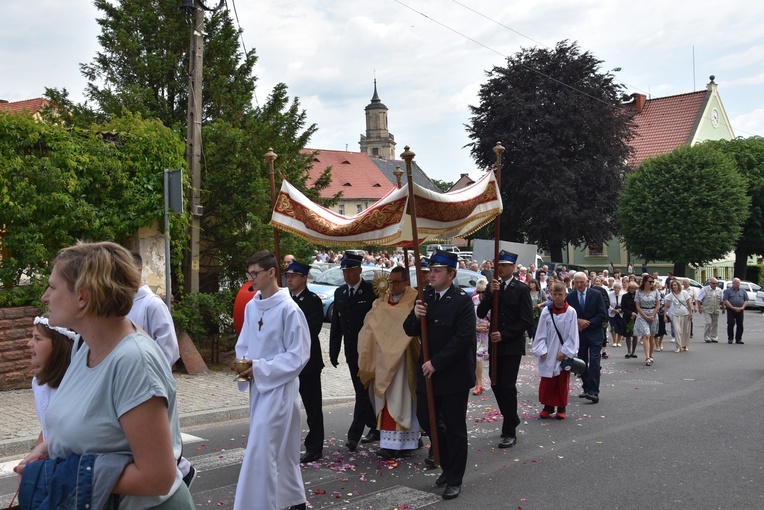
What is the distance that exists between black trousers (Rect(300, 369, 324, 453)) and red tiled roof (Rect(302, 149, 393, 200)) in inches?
3113

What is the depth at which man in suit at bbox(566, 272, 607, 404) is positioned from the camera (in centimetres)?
1108

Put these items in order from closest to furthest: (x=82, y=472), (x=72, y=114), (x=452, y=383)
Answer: (x=82, y=472)
(x=452, y=383)
(x=72, y=114)

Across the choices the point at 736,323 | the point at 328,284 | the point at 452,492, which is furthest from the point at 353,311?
the point at 736,323

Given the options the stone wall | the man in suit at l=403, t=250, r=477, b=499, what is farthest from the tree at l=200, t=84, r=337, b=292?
the man in suit at l=403, t=250, r=477, b=499

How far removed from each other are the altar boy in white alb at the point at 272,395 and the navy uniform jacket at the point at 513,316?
3.43 meters

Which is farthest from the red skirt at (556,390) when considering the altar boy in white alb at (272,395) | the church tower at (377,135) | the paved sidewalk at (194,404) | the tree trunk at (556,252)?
the church tower at (377,135)

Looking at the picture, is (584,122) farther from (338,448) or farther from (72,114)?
(338,448)

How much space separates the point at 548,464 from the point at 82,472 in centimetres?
579

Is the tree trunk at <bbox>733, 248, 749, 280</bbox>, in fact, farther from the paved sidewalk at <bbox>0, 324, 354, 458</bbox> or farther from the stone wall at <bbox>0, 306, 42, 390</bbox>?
the stone wall at <bbox>0, 306, 42, 390</bbox>

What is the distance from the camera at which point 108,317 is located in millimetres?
2404

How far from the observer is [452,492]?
626 centimetres

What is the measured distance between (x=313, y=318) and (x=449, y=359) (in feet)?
5.98

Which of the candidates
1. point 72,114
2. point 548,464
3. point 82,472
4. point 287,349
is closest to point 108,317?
point 82,472

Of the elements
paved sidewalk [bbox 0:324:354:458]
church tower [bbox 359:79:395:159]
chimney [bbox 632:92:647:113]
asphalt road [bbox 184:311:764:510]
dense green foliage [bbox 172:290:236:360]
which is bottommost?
asphalt road [bbox 184:311:764:510]
